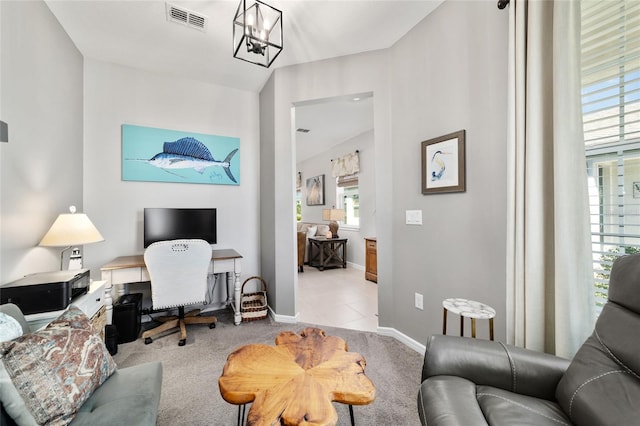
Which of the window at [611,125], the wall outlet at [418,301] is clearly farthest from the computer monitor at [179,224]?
the window at [611,125]

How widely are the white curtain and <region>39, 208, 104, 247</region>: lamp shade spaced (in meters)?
2.91

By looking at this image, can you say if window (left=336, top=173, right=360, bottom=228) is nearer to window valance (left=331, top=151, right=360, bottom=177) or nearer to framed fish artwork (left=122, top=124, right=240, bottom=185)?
window valance (left=331, top=151, right=360, bottom=177)

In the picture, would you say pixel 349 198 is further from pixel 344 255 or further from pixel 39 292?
pixel 39 292

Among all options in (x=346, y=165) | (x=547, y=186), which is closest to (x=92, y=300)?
(x=547, y=186)

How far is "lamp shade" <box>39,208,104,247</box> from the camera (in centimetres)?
180

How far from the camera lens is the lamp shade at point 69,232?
180 cm

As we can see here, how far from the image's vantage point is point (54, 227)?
184 cm

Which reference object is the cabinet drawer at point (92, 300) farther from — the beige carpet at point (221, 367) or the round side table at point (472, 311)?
the round side table at point (472, 311)

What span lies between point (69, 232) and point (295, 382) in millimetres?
1967

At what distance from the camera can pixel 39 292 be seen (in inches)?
58.7

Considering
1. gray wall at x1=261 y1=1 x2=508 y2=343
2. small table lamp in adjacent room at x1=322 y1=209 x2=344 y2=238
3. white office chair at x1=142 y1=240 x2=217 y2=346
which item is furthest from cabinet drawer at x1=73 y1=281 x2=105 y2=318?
small table lamp in adjacent room at x1=322 y1=209 x2=344 y2=238

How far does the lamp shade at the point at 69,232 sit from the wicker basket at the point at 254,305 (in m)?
1.51

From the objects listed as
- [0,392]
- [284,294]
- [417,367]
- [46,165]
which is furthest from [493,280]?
[46,165]

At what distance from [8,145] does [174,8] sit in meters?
1.50
